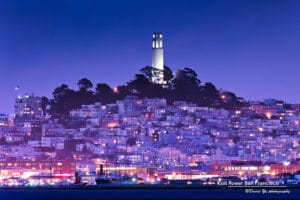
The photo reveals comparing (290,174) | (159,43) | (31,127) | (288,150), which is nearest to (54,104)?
(31,127)

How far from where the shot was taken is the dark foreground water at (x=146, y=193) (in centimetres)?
7320

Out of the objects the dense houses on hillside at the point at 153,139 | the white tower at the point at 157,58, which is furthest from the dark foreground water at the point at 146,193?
the white tower at the point at 157,58

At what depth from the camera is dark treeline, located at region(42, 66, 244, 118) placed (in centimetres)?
12394

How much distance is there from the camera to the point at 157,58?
119 m

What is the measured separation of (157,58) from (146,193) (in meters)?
40.2

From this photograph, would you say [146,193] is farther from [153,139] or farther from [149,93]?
[149,93]

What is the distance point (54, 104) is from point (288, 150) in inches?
979

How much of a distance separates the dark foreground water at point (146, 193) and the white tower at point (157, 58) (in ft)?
103

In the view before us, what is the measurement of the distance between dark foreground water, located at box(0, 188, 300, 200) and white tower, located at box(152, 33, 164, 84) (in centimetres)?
3146

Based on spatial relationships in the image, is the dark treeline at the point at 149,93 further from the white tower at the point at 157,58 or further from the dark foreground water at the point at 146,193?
the dark foreground water at the point at 146,193

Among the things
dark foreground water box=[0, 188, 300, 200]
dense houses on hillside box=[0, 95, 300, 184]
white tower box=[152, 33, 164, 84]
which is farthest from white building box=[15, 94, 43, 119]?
dark foreground water box=[0, 188, 300, 200]

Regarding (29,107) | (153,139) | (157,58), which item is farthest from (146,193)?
(29,107)

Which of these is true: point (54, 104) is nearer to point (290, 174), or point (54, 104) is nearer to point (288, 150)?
point (288, 150)

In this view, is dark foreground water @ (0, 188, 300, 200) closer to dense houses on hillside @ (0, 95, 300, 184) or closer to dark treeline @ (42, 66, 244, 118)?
dense houses on hillside @ (0, 95, 300, 184)
